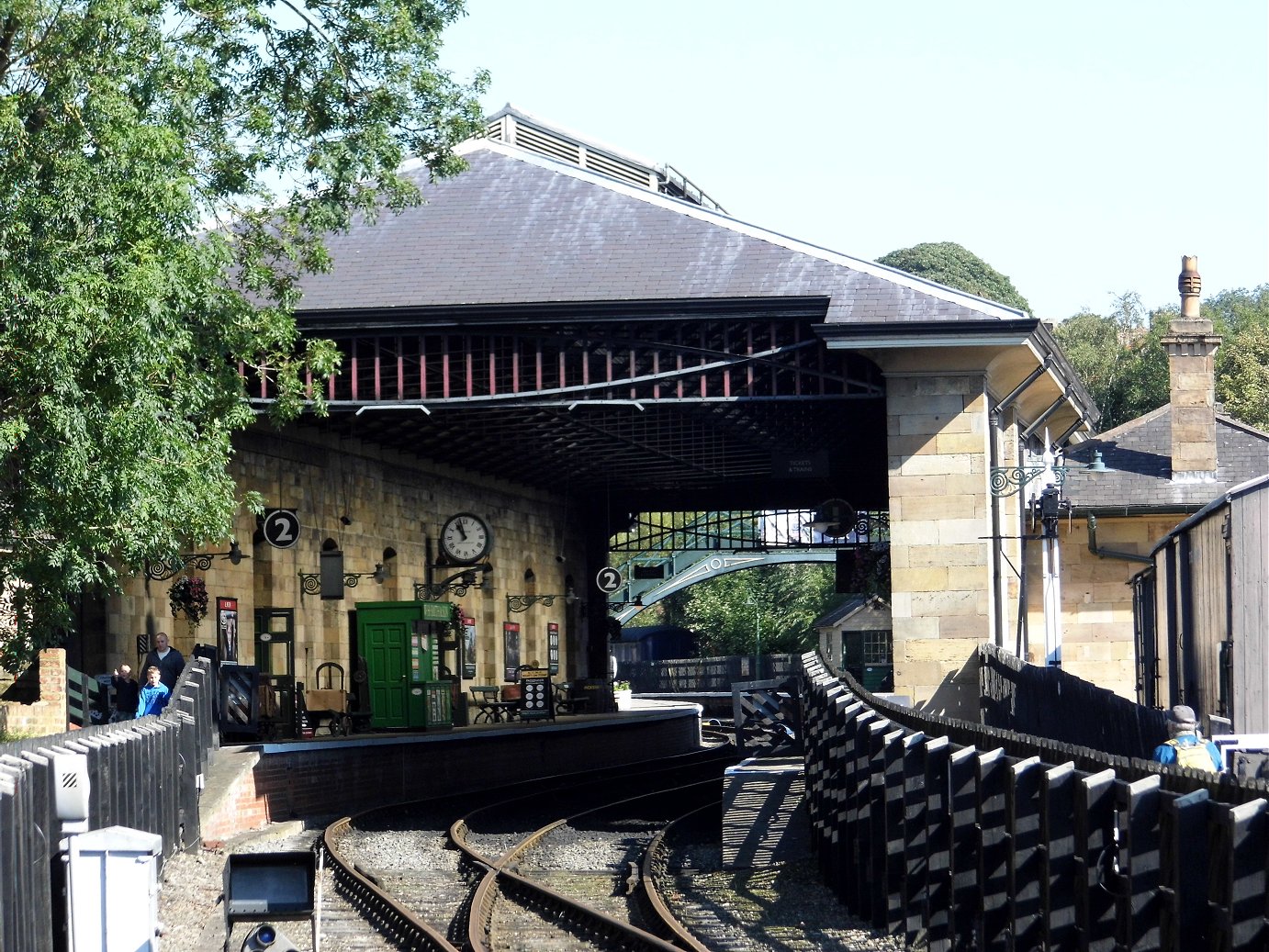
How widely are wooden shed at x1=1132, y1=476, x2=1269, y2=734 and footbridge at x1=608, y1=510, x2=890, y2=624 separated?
1095 cm

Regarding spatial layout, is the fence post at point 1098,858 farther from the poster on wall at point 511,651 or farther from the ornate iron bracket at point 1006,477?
the poster on wall at point 511,651

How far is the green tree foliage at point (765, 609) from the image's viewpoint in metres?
67.4

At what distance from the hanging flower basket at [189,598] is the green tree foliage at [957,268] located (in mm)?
65238

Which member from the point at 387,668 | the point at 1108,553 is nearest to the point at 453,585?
the point at 387,668

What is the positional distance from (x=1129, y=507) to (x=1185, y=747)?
2327 centimetres

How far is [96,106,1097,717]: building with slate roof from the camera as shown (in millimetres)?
21688

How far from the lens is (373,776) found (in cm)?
2344

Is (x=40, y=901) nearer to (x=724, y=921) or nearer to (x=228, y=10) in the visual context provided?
(x=724, y=921)

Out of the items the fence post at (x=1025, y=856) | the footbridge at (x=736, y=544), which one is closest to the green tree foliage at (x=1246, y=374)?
the footbridge at (x=736, y=544)

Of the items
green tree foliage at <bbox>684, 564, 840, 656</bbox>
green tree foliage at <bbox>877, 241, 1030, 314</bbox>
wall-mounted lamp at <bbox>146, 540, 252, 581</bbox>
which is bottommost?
green tree foliage at <bbox>684, 564, 840, 656</bbox>

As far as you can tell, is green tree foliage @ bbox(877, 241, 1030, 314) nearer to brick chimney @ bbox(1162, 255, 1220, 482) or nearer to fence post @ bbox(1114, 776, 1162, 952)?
brick chimney @ bbox(1162, 255, 1220, 482)

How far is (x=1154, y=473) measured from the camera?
109 feet

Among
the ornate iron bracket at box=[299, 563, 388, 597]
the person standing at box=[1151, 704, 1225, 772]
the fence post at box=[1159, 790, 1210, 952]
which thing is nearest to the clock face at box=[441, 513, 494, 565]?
the ornate iron bracket at box=[299, 563, 388, 597]

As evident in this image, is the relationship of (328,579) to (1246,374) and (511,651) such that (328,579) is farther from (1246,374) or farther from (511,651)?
(1246,374)
